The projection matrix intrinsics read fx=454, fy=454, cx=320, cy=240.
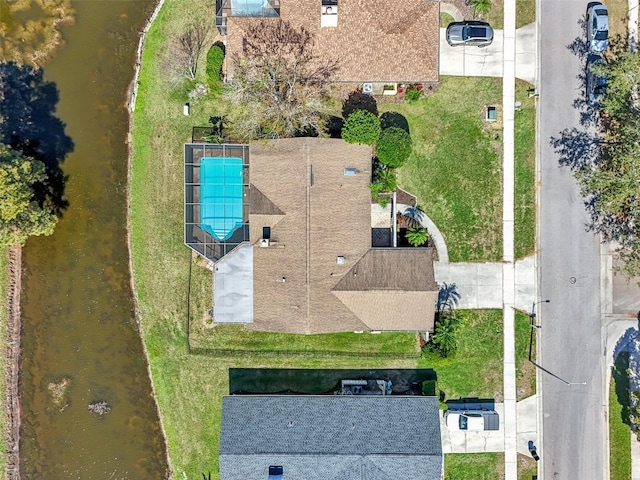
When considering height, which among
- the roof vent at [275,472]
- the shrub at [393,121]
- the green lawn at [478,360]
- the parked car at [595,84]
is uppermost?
the parked car at [595,84]

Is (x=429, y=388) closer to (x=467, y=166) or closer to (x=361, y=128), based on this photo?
(x=467, y=166)

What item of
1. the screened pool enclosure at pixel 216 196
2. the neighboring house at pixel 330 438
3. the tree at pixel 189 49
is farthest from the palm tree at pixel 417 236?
the tree at pixel 189 49

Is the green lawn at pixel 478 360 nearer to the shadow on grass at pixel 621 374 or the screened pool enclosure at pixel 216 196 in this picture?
the shadow on grass at pixel 621 374

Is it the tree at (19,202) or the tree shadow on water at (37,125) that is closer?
the tree at (19,202)

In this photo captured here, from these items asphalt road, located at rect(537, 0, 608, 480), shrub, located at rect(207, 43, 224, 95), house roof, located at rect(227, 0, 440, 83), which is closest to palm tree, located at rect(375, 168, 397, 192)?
house roof, located at rect(227, 0, 440, 83)

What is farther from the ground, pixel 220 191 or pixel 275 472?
pixel 220 191

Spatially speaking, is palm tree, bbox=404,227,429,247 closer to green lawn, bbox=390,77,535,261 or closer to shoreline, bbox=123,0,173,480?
green lawn, bbox=390,77,535,261

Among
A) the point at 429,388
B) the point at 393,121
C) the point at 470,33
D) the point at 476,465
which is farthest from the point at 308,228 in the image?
the point at 476,465
